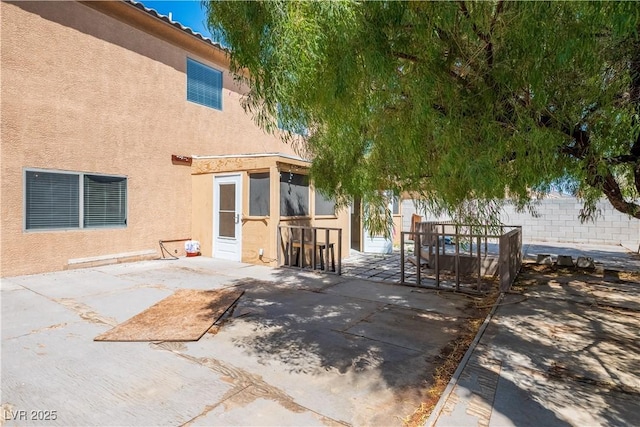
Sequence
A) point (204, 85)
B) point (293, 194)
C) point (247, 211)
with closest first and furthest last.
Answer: point (247, 211)
point (293, 194)
point (204, 85)

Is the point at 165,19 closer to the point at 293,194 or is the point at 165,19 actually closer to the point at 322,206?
the point at 293,194

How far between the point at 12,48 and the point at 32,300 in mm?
4821

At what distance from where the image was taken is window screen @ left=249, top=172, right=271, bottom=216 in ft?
27.0

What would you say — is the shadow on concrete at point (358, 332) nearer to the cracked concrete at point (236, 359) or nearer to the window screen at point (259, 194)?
the cracked concrete at point (236, 359)

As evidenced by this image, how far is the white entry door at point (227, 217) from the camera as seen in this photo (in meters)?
8.74

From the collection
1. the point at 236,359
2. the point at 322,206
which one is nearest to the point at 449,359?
the point at 236,359

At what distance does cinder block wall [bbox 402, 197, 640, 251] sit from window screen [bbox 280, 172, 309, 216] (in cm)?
697

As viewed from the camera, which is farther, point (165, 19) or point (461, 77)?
point (165, 19)

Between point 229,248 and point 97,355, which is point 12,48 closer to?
point 229,248

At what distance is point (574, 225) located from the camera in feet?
49.2

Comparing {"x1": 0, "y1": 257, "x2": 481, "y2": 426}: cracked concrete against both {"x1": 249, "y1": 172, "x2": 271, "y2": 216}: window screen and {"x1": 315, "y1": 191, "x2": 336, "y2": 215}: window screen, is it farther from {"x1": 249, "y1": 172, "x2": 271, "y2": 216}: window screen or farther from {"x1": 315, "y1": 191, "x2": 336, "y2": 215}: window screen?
{"x1": 315, "y1": 191, "x2": 336, "y2": 215}: window screen

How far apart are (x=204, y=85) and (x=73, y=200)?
491 centimetres

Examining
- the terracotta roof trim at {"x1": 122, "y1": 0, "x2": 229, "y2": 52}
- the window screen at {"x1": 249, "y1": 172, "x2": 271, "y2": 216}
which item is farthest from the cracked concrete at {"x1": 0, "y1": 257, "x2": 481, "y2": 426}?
the terracotta roof trim at {"x1": 122, "y1": 0, "x2": 229, "y2": 52}

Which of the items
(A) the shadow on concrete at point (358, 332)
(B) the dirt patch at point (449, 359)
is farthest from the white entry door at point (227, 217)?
(B) the dirt patch at point (449, 359)
